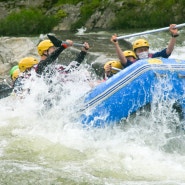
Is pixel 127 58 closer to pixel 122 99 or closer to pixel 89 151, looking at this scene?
pixel 122 99

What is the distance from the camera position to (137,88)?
7.13 meters

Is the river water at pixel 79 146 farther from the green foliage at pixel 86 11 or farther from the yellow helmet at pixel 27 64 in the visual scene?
the green foliage at pixel 86 11

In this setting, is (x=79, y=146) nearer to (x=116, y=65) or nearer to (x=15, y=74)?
(x=116, y=65)

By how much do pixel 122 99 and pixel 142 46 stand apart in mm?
1411

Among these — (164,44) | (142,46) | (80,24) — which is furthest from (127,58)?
(80,24)

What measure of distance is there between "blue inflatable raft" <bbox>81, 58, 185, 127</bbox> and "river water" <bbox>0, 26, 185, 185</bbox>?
0.20 m

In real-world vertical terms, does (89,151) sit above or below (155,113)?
below

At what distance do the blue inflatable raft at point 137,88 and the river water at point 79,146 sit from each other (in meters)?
0.20

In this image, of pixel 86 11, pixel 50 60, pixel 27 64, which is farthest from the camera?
pixel 86 11

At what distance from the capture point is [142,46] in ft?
27.3

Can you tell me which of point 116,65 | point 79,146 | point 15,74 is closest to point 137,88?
point 79,146

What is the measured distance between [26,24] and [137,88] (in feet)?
73.8

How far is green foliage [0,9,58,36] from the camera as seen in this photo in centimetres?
2828

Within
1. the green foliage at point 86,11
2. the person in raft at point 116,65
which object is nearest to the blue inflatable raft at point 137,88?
the person in raft at point 116,65
